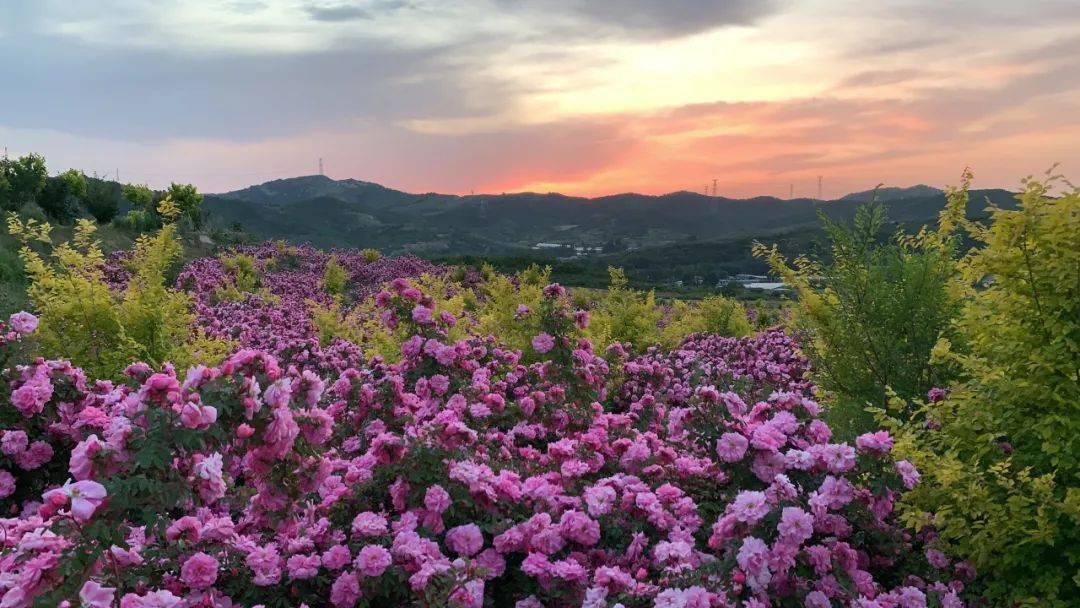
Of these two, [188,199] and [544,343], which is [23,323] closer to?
[544,343]

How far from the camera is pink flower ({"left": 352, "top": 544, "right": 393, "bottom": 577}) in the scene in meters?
3.08

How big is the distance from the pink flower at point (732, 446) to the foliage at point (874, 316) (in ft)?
8.51

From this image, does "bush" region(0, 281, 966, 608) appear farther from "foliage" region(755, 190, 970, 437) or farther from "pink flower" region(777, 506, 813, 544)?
"foliage" region(755, 190, 970, 437)

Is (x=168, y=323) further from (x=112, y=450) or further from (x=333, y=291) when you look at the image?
(x=333, y=291)

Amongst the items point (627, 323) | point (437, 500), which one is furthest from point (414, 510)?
point (627, 323)

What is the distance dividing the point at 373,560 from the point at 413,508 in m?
0.52

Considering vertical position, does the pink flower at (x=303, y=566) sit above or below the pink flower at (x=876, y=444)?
below

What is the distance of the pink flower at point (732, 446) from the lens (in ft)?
11.9

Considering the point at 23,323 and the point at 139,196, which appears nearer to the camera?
the point at 23,323

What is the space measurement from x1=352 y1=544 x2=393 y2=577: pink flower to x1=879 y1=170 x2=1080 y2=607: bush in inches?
104

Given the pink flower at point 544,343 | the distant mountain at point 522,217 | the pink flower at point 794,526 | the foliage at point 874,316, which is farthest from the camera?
the distant mountain at point 522,217

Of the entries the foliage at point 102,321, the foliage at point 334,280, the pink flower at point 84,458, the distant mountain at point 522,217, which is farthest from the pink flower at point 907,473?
the distant mountain at point 522,217

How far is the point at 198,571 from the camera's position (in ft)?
9.61

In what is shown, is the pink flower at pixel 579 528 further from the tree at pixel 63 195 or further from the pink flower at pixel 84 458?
the tree at pixel 63 195
